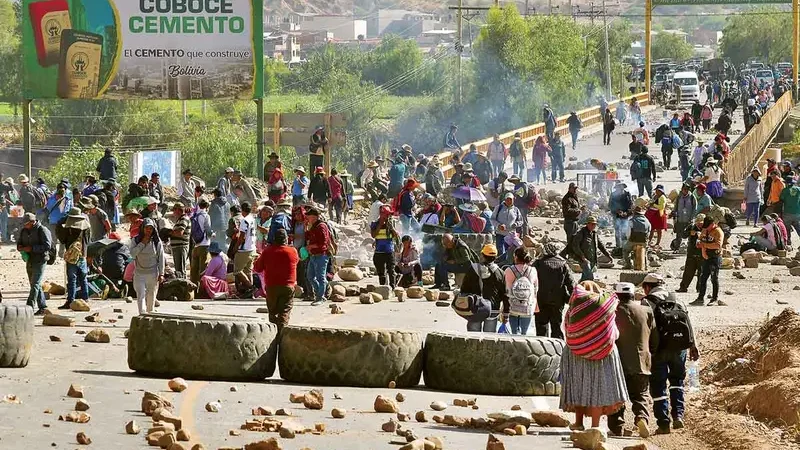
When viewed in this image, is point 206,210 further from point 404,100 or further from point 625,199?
point 404,100

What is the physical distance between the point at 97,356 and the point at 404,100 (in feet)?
343

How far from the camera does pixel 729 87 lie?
87.0 meters

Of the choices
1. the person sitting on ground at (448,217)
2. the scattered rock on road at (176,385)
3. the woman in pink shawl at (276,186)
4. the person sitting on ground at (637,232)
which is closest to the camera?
the scattered rock on road at (176,385)

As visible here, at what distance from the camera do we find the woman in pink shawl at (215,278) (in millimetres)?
23172

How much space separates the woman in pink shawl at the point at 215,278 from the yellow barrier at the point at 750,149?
61.3ft

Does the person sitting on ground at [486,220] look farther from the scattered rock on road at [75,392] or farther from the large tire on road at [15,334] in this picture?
the scattered rock on road at [75,392]

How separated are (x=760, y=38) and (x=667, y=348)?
155020 mm

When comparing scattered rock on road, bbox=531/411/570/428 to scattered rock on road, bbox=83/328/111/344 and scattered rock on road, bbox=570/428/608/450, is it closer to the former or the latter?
scattered rock on road, bbox=570/428/608/450

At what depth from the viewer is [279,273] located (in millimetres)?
17031

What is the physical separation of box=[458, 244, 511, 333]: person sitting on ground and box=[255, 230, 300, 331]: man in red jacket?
1.69 meters

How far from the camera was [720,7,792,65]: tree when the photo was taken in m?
160

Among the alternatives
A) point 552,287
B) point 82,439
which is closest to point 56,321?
point 552,287

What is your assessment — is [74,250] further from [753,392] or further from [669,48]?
[669,48]

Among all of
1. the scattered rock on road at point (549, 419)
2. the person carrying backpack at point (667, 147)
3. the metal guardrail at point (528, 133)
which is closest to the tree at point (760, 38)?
the metal guardrail at point (528, 133)
